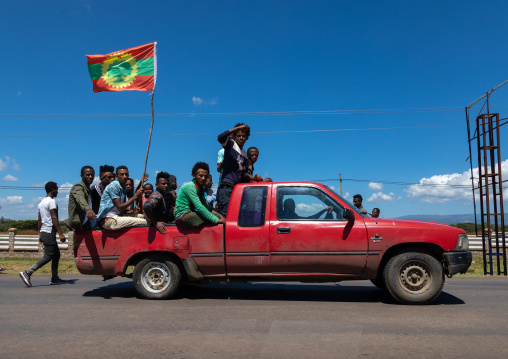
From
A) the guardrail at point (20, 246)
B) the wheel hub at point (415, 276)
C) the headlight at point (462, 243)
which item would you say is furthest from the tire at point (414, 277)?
the guardrail at point (20, 246)

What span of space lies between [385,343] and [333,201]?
2364 millimetres

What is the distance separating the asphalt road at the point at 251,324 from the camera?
12.3ft

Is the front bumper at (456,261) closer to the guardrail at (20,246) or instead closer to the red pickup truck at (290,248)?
the red pickup truck at (290,248)

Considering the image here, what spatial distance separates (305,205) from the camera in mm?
6004

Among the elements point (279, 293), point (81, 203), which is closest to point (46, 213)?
point (81, 203)

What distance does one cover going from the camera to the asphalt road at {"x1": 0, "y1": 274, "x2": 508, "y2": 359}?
3.75 meters

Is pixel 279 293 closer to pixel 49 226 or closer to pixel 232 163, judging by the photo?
pixel 232 163

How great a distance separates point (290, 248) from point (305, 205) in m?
0.67

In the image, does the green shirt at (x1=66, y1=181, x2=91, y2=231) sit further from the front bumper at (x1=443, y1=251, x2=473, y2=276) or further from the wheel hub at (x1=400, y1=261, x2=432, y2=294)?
the front bumper at (x1=443, y1=251, x2=473, y2=276)

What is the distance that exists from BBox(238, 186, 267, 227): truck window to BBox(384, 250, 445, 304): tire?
6.21 ft

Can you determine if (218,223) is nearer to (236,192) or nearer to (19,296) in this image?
(236,192)

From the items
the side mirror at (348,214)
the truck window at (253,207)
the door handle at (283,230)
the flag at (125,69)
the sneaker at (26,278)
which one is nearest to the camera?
the side mirror at (348,214)

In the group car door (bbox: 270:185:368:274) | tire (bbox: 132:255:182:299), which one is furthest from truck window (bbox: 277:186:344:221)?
tire (bbox: 132:255:182:299)

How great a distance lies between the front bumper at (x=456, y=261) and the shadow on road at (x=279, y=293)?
0.60 metres
